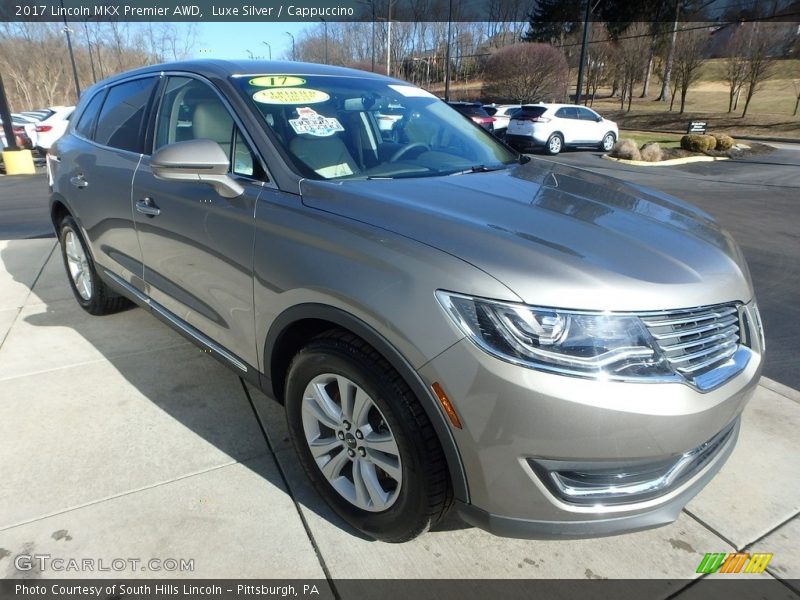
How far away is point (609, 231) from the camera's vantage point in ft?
6.30

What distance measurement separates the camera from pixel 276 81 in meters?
2.66

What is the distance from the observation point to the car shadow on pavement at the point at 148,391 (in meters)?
2.56

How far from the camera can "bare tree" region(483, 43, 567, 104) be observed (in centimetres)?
3831

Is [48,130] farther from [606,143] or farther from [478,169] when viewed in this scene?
[606,143]

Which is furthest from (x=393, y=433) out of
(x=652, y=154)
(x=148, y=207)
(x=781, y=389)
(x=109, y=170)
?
(x=652, y=154)

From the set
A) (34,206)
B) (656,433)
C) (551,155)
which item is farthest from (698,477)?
(551,155)

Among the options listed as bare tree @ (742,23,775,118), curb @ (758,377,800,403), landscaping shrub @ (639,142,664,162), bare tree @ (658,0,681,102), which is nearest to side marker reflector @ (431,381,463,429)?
curb @ (758,377,800,403)

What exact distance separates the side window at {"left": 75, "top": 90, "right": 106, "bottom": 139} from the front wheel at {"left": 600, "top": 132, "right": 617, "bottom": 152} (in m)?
19.1

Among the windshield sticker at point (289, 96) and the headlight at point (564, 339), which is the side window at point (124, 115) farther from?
the headlight at point (564, 339)

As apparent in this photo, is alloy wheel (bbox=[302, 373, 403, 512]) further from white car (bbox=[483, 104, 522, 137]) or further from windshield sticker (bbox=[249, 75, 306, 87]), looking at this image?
white car (bbox=[483, 104, 522, 137])

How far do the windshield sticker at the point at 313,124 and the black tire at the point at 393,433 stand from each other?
1.00 m

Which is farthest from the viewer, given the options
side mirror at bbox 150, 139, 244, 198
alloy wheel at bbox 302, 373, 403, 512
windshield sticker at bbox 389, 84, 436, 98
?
windshield sticker at bbox 389, 84, 436, 98

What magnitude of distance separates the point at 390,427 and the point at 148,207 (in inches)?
75.0

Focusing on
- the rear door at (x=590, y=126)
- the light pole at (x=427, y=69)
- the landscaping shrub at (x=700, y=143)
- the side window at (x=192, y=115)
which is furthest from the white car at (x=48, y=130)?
the light pole at (x=427, y=69)
